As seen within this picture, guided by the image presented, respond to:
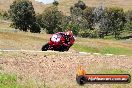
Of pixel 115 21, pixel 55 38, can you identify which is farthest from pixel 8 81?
pixel 115 21

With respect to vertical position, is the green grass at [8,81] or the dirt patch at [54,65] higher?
the green grass at [8,81]

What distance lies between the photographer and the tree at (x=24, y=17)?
142875 mm

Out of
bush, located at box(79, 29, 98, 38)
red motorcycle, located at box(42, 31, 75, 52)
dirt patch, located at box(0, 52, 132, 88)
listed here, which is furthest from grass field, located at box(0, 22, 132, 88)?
bush, located at box(79, 29, 98, 38)

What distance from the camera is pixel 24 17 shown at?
14425 centimetres

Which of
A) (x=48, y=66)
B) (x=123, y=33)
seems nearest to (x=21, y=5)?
(x=123, y=33)

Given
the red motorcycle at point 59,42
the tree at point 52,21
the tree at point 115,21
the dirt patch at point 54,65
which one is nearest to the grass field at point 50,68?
the dirt patch at point 54,65

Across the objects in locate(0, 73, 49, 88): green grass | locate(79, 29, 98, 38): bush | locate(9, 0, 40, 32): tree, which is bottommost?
locate(79, 29, 98, 38): bush

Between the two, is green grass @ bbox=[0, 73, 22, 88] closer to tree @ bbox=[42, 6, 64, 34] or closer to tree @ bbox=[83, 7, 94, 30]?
tree @ bbox=[42, 6, 64, 34]

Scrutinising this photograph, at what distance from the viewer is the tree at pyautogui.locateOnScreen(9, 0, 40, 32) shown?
143m

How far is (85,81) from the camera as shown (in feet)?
52.8

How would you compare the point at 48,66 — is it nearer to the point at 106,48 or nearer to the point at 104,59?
the point at 104,59

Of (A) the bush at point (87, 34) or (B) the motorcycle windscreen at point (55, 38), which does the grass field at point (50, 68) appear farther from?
(A) the bush at point (87, 34)

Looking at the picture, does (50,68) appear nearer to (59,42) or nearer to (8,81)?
(8,81)

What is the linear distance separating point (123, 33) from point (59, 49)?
456 ft
